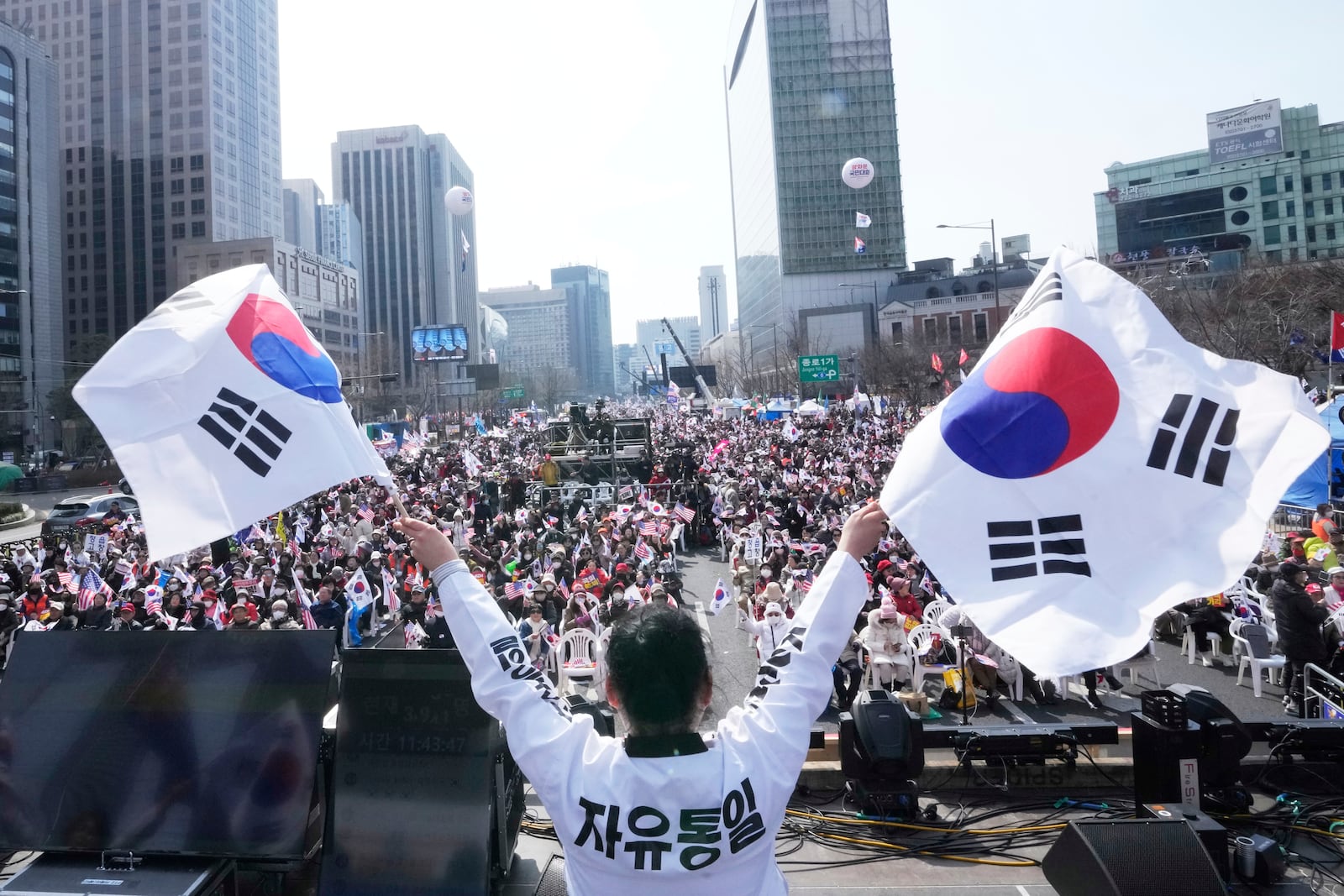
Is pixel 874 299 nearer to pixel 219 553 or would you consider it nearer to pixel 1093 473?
pixel 219 553

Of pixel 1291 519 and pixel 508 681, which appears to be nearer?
pixel 508 681

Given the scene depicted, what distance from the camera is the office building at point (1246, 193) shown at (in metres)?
80.4

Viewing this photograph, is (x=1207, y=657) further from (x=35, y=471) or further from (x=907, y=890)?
(x=35, y=471)

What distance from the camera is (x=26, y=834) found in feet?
14.8

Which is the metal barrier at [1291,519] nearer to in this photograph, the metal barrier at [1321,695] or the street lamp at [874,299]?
the metal barrier at [1321,695]

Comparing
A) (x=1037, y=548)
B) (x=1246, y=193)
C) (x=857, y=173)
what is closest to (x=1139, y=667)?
(x=1037, y=548)

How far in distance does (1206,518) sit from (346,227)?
152394 mm

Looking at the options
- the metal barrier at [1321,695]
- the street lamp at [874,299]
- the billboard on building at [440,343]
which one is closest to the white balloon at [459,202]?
the billboard on building at [440,343]

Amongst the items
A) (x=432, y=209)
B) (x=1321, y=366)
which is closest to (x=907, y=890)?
(x=1321, y=366)

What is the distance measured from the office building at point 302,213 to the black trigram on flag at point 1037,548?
147 m

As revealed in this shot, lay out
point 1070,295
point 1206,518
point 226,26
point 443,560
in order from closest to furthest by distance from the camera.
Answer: point 443,560
point 1206,518
point 1070,295
point 226,26

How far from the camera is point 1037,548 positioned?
10.6 ft

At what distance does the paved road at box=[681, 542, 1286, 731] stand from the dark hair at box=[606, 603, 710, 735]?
22.3ft

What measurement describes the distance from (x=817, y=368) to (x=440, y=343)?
29881mm
